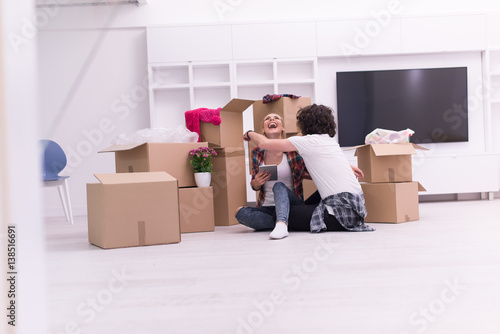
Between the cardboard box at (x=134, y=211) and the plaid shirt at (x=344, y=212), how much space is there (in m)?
0.77

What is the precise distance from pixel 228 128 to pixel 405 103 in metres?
2.11

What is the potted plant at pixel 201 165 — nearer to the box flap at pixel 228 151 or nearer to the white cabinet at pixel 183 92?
the box flap at pixel 228 151

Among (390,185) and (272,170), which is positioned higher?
(272,170)

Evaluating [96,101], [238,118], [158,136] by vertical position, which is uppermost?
[96,101]

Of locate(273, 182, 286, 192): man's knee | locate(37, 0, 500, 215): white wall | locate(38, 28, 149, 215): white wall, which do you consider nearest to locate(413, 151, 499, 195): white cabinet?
locate(37, 0, 500, 215): white wall

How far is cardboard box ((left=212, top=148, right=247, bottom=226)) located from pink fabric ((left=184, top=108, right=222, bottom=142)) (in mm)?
204

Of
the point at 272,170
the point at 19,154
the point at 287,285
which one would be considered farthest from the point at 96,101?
the point at 19,154

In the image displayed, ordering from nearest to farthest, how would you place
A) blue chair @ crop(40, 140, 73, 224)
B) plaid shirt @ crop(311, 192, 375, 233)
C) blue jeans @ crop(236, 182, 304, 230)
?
plaid shirt @ crop(311, 192, 375, 233)
blue jeans @ crop(236, 182, 304, 230)
blue chair @ crop(40, 140, 73, 224)

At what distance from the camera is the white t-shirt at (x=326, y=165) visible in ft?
8.95

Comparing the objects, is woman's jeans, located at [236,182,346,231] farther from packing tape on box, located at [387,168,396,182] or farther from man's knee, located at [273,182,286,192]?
packing tape on box, located at [387,168,396,182]

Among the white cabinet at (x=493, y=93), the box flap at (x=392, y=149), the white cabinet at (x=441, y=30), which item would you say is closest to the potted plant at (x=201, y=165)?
the box flap at (x=392, y=149)

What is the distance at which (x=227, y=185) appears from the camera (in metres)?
3.37

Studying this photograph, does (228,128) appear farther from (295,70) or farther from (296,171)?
(295,70)

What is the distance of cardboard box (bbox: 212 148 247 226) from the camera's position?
3.38 meters
